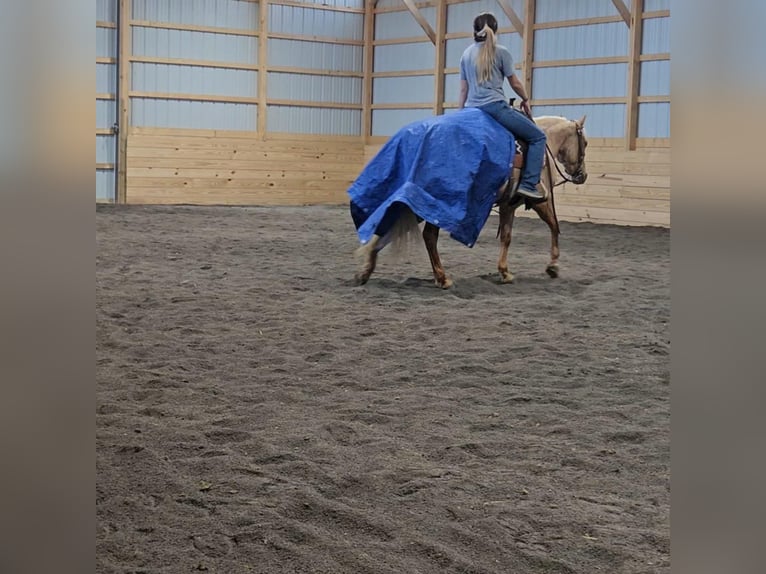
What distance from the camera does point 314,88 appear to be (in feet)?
59.2

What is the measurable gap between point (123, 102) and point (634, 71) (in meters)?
7.72

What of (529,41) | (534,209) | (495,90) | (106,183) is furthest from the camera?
(106,183)

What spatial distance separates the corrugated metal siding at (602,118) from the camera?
14.2 metres

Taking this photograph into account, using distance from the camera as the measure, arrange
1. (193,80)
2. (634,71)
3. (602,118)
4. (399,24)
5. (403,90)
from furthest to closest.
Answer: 1. (399,24)
2. (403,90)
3. (193,80)
4. (602,118)
5. (634,71)

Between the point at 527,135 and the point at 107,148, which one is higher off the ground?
the point at 107,148

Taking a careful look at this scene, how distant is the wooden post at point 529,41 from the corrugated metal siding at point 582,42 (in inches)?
3.0

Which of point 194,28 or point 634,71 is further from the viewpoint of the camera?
point 194,28

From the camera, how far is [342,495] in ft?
10.0

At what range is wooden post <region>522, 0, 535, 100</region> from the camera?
50.6 ft

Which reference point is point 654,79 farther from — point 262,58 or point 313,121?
point 262,58

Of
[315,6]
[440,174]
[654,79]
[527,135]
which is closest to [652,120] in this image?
[654,79]

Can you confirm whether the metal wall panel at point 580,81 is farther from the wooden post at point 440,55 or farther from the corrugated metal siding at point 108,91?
the corrugated metal siding at point 108,91
